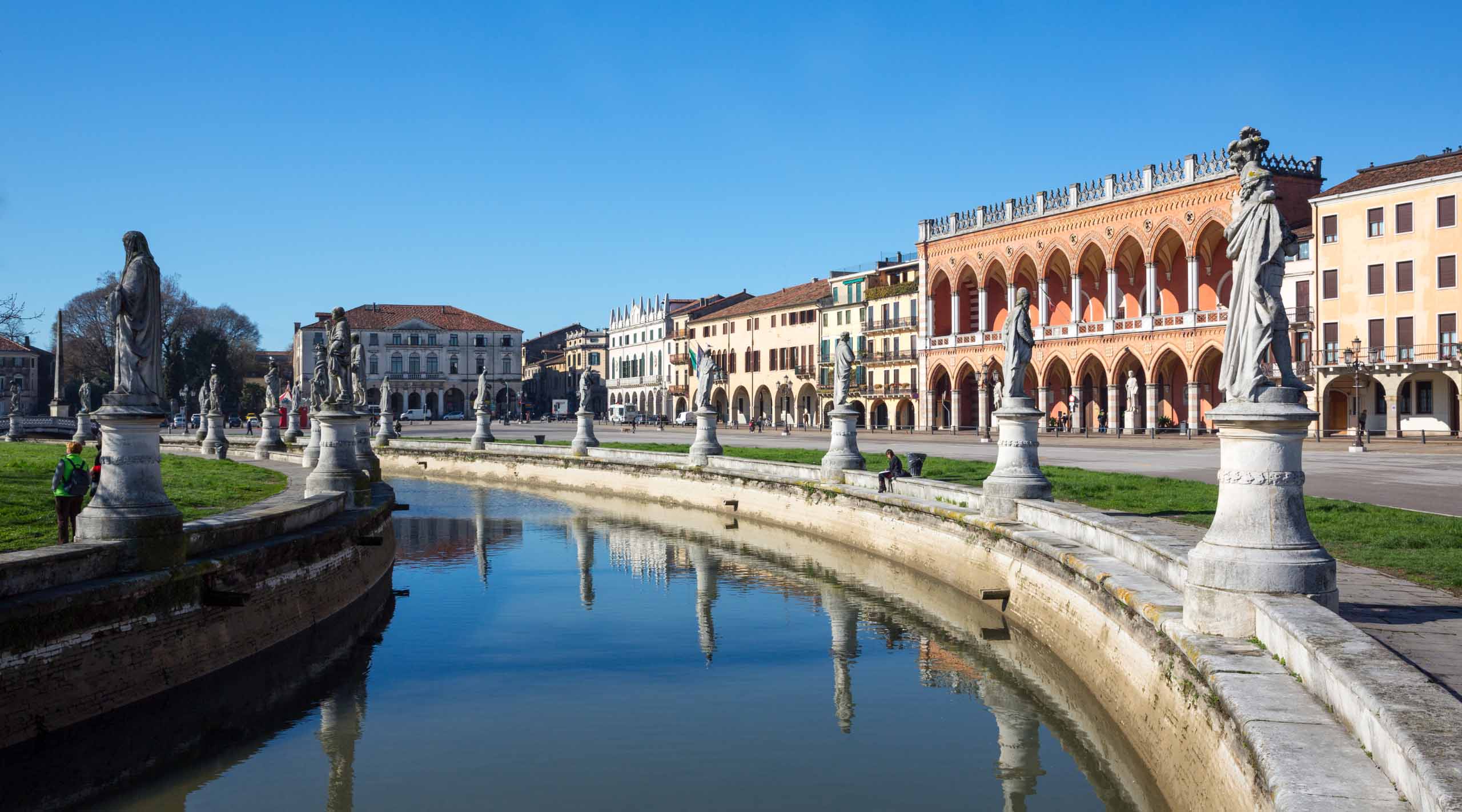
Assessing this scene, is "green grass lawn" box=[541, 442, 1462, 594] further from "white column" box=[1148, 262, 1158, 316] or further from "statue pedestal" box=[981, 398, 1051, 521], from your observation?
"white column" box=[1148, 262, 1158, 316]

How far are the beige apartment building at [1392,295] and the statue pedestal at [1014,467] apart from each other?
35.6 m

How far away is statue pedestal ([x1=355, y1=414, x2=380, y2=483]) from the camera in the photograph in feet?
72.6

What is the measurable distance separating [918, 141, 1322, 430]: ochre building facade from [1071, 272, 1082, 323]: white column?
7cm

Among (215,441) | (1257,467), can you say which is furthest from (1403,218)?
(215,441)

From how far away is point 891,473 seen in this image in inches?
862

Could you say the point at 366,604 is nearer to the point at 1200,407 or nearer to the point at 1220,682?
the point at 1220,682

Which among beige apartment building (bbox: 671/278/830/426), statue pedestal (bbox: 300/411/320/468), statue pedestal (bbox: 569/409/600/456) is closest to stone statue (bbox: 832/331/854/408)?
statue pedestal (bbox: 300/411/320/468)

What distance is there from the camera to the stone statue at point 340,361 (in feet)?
68.0

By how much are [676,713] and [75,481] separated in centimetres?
740

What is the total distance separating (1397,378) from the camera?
153 ft

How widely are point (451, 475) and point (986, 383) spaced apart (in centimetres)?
3289

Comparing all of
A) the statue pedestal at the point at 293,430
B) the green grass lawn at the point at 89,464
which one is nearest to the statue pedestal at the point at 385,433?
the statue pedestal at the point at 293,430

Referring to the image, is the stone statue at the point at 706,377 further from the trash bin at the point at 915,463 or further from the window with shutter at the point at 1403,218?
the window with shutter at the point at 1403,218

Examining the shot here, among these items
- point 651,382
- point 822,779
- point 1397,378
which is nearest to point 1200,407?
point 1397,378
